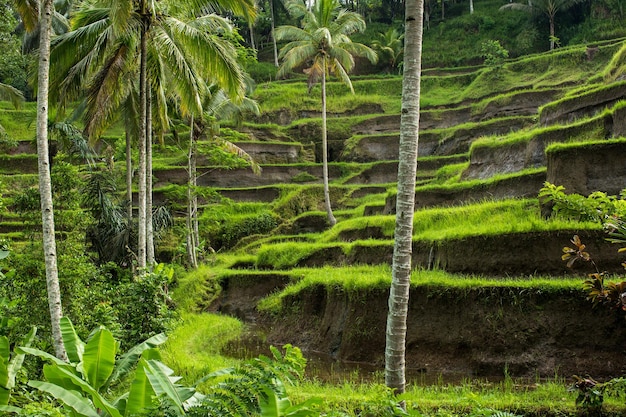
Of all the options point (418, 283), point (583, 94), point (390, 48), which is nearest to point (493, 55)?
point (390, 48)

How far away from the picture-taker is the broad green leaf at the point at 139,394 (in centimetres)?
492

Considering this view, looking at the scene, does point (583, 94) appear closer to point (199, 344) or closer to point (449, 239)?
point (449, 239)

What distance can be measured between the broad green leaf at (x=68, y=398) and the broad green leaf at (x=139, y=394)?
0.95 feet

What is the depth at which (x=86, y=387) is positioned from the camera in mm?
4789

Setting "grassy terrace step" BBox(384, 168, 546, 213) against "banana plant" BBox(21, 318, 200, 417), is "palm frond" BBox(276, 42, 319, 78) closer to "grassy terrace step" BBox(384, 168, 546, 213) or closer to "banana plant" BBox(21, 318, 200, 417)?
"grassy terrace step" BBox(384, 168, 546, 213)

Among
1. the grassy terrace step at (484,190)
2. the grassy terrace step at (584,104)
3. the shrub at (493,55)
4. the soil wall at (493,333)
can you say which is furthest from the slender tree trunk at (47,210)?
the shrub at (493,55)

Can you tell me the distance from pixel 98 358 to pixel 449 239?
8.72 metres

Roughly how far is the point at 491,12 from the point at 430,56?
8.77 metres

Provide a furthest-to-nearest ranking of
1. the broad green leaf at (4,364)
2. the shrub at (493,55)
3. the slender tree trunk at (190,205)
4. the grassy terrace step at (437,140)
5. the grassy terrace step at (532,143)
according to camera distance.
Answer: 1. the shrub at (493,55)
2. the grassy terrace step at (437,140)
3. the slender tree trunk at (190,205)
4. the grassy terrace step at (532,143)
5. the broad green leaf at (4,364)

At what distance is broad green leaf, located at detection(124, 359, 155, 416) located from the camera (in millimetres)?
4918

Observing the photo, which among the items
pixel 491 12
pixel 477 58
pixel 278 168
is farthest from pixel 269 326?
pixel 491 12

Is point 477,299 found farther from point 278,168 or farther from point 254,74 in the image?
point 254,74

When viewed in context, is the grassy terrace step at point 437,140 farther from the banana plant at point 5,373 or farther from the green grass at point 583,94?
the banana plant at point 5,373

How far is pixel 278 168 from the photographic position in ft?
108
